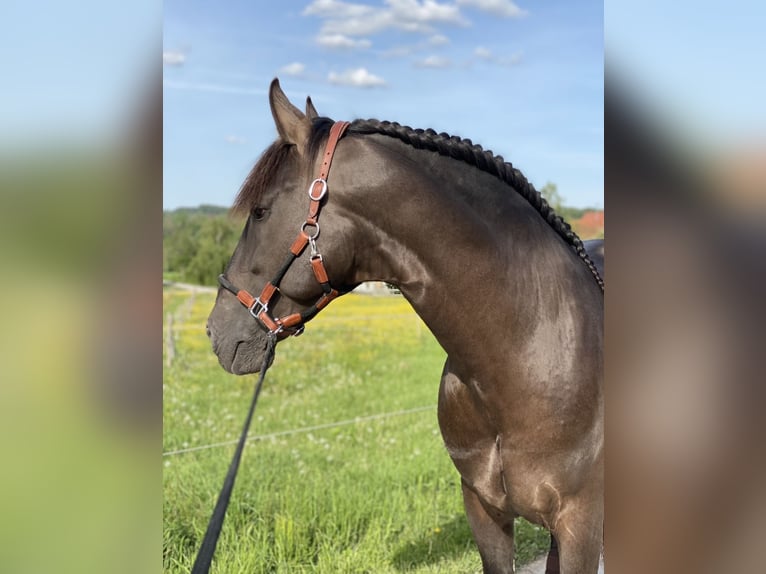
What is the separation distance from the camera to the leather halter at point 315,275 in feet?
6.75

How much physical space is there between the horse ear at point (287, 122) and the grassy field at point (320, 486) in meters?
2.37

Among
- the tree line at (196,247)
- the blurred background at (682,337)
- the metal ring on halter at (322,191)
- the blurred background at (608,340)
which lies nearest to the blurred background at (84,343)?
the blurred background at (608,340)

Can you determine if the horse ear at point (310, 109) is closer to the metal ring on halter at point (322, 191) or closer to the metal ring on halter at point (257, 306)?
the metal ring on halter at point (322, 191)

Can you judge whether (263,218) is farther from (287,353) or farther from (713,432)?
(287,353)

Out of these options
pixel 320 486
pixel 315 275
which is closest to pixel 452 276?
pixel 315 275

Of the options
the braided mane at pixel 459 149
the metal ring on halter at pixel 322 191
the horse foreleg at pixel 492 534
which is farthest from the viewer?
the horse foreleg at pixel 492 534

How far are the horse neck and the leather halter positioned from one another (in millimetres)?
107

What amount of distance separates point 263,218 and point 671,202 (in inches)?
65.1

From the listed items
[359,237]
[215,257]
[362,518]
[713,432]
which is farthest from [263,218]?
[215,257]

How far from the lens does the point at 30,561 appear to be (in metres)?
0.72

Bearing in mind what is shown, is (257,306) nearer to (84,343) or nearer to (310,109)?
(310,109)

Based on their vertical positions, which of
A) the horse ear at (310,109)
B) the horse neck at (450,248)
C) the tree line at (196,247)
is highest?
the horse ear at (310,109)

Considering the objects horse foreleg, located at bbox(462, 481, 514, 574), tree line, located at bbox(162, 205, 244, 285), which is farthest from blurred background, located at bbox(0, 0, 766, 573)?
tree line, located at bbox(162, 205, 244, 285)

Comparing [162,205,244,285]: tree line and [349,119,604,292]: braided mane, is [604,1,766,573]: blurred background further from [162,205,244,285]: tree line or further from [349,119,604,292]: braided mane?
[162,205,244,285]: tree line
